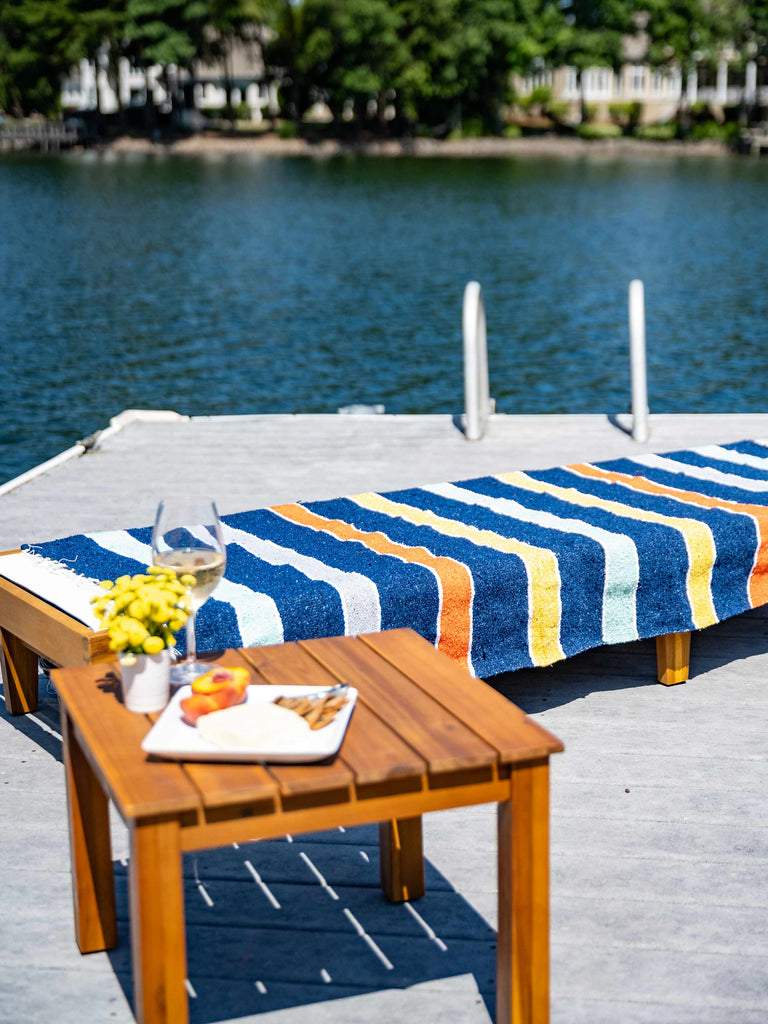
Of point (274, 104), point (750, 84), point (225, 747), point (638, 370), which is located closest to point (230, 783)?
point (225, 747)

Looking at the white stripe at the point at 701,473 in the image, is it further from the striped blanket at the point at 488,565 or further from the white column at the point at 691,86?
the white column at the point at 691,86

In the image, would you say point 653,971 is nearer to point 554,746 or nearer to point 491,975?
point 491,975

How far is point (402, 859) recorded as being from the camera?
3115 millimetres

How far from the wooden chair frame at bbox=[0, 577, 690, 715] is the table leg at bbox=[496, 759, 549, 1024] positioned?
1.62 m

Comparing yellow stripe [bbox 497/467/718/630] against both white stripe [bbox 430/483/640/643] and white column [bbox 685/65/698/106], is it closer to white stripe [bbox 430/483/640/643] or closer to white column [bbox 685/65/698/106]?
white stripe [bbox 430/483/640/643]

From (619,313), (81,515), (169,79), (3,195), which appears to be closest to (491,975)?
(81,515)

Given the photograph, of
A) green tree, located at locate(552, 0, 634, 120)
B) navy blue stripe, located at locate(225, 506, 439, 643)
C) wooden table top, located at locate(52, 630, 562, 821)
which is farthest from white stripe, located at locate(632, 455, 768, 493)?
green tree, located at locate(552, 0, 634, 120)

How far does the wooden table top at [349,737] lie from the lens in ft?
7.27

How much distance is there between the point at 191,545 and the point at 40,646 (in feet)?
4.57

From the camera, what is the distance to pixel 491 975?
2.85 meters

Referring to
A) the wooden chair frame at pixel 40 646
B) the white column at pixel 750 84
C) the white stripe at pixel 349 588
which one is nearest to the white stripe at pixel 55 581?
the wooden chair frame at pixel 40 646

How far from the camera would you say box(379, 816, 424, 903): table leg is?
310cm

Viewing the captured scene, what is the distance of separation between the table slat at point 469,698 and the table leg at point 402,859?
0.46m

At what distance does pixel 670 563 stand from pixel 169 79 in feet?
267
